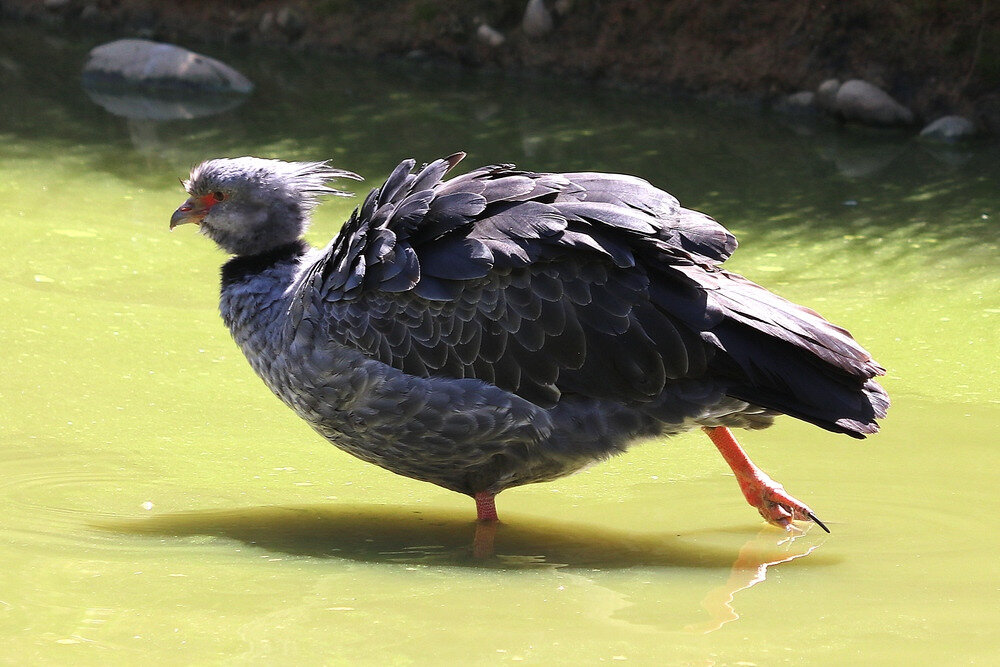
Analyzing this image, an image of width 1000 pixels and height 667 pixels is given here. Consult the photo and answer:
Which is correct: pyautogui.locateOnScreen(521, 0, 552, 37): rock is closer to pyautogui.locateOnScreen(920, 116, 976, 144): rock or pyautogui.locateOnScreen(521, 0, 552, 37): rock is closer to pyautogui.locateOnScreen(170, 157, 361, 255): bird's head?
pyautogui.locateOnScreen(920, 116, 976, 144): rock

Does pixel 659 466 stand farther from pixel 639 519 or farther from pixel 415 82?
pixel 415 82

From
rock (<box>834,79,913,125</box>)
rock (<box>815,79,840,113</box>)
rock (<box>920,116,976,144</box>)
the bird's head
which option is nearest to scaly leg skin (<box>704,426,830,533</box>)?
the bird's head

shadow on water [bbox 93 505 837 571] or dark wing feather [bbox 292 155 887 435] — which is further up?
dark wing feather [bbox 292 155 887 435]

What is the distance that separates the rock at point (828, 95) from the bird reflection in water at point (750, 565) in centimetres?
629

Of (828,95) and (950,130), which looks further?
(828,95)

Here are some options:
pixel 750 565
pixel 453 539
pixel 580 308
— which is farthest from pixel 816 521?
pixel 453 539

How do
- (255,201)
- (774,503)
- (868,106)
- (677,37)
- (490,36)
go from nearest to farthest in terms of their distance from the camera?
(774,503) < (255,201) < (868,106) < (677,37) < (490,36)

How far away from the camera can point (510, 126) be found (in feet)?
30.5

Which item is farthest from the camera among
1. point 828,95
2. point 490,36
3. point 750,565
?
point 490,36

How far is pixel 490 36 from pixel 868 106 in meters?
3.39

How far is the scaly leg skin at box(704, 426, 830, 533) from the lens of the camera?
3893mm

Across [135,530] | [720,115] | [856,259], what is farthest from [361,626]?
[720,115]

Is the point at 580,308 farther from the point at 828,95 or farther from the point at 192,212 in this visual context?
the point at 828,95

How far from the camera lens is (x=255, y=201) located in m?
4.35
